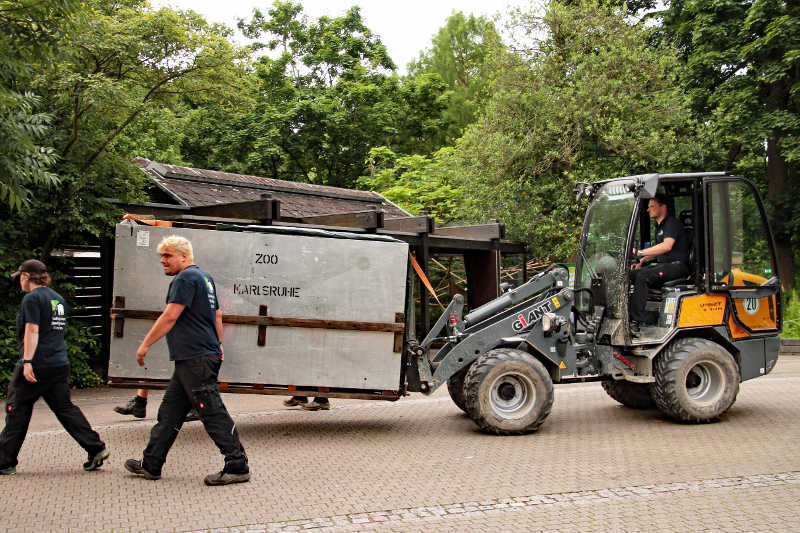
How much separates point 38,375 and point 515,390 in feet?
15.4

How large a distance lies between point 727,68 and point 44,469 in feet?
78.0

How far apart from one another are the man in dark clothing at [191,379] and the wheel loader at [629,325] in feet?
8.67

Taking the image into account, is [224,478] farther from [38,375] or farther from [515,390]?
[515,390]

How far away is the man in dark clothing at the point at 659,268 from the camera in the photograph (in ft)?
29.2

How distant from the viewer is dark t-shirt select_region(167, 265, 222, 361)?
6.20 meters

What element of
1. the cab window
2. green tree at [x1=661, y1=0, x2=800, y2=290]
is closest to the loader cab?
the cab window

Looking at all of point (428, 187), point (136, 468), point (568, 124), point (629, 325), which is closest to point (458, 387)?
point (629, 325)

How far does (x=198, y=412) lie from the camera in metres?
6.15

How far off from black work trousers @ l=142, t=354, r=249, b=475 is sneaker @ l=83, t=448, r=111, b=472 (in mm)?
517

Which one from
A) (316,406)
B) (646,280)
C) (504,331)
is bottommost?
(316,406)

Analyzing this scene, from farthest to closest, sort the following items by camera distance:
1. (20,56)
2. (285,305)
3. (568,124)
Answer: (568,124) < (20,56) < (285,305)

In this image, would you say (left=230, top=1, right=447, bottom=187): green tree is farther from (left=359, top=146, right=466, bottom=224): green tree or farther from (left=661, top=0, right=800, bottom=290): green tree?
(left=661, top=0, right=800, bottom=290): green tree

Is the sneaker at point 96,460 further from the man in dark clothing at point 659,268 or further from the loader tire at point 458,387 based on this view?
the man in dark clothing at point 659,268

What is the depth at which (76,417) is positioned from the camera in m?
6.53
